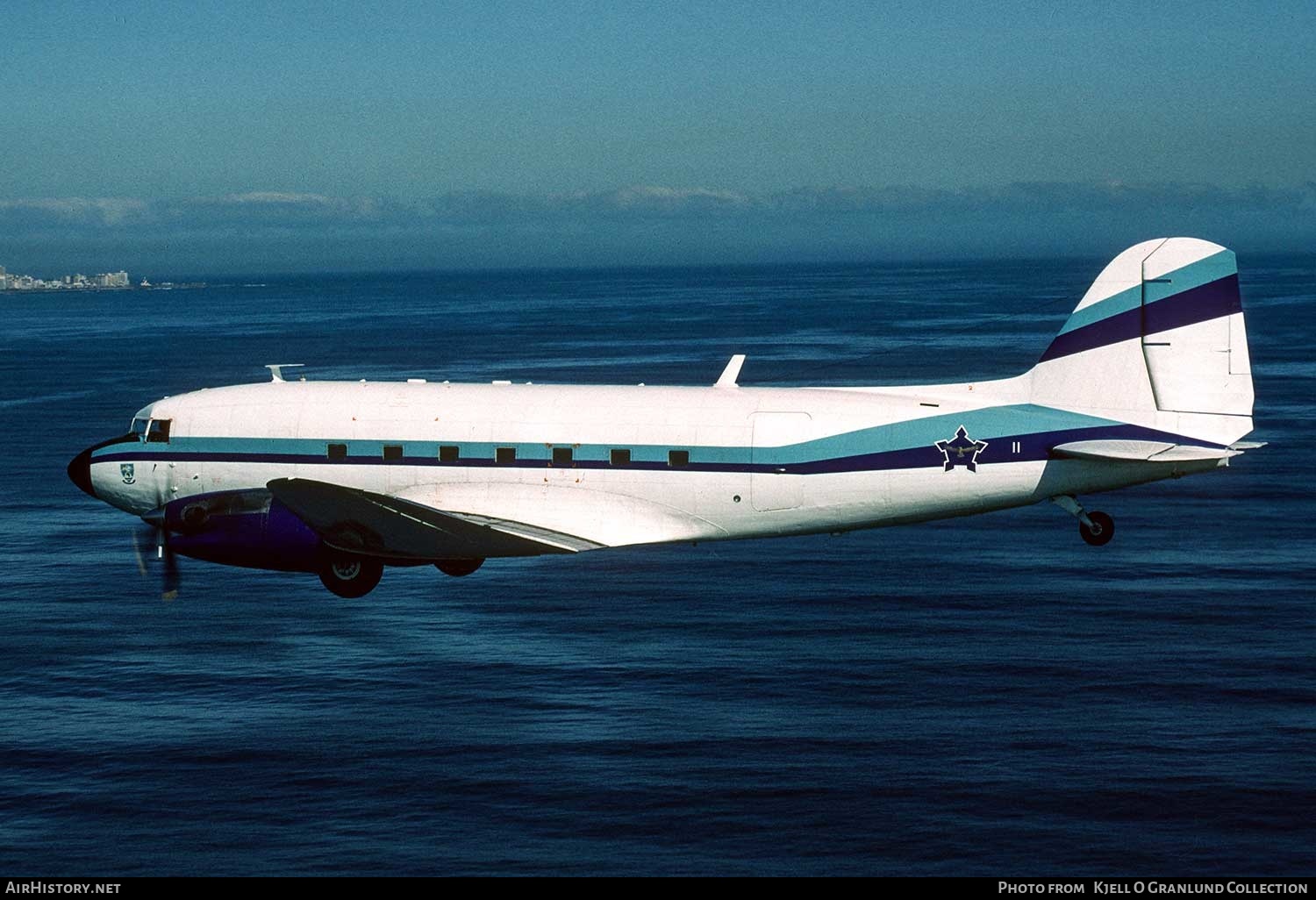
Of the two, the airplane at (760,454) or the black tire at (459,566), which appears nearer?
the airplane at (760,454)

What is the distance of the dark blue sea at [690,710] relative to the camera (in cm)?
2623

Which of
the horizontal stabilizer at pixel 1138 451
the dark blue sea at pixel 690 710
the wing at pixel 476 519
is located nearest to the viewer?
the dark blue sea at pixel 690 710

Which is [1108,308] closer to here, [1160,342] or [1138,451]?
[1160,342]

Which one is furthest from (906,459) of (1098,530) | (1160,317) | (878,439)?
(1160,317)

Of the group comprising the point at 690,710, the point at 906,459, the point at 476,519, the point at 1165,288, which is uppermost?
the point at 1165,288

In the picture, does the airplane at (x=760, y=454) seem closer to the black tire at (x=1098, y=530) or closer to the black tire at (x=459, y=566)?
the black tire at (x=1098, y=530)

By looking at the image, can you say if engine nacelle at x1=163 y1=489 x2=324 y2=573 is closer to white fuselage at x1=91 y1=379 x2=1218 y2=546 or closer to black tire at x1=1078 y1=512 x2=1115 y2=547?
white fuselage at x1=91 y1=379 x2=1218 y2=546

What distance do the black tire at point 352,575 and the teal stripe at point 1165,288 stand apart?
58.0 feet

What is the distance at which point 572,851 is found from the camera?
25.8 metres

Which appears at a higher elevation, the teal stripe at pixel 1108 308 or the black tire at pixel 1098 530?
the teal stripe at pixel 1108 308

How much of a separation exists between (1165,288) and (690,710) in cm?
1532

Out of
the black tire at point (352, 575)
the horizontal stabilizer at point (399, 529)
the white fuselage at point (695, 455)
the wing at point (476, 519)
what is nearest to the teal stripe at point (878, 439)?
the white fuselage at point (695, 455)

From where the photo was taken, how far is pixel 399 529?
36406 millimetres
